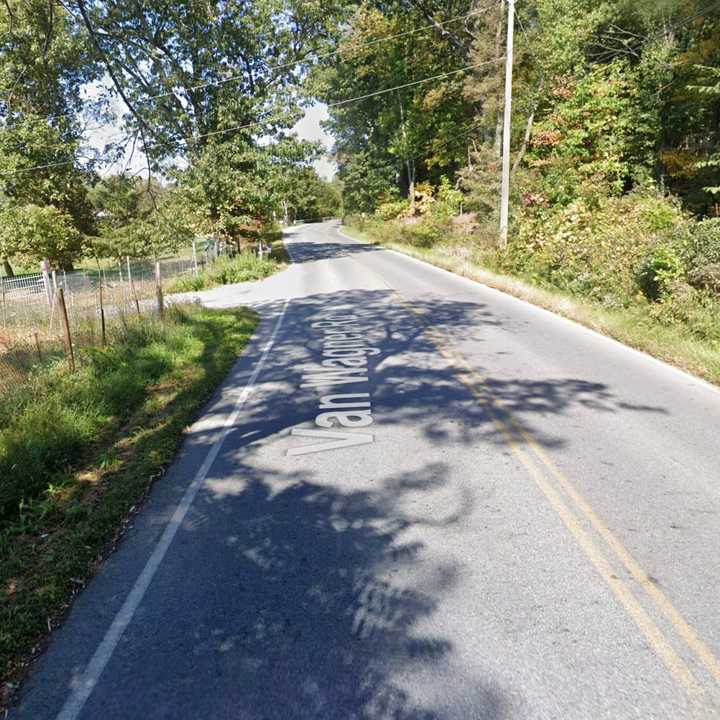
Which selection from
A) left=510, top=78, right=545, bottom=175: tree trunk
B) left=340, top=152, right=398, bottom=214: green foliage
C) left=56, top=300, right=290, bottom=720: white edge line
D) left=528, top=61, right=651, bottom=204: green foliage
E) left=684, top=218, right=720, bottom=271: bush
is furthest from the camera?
left=340, top=152, right=398, bottom=214: green foliage

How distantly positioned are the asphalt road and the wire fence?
354cm

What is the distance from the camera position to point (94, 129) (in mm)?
31656

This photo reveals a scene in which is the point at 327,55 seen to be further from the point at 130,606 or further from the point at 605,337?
the point at 130,606

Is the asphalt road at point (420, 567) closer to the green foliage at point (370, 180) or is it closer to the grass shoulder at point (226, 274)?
the grass shoulder at point (226, 274)

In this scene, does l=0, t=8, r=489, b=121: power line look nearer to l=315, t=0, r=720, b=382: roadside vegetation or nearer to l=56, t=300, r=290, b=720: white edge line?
l=315, t=0, r=720, b=382: roadside vegetation

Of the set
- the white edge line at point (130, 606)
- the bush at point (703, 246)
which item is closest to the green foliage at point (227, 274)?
the white edge line at point (130, 606)

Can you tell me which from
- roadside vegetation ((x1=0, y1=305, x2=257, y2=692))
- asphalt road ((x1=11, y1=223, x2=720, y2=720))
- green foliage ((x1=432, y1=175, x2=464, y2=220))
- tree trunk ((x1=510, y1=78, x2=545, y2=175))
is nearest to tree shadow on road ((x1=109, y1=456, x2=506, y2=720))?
asphalt road ((x1=11, y1=223, x2=720, y2=720))

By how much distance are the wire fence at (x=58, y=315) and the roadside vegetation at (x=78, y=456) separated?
399 mm

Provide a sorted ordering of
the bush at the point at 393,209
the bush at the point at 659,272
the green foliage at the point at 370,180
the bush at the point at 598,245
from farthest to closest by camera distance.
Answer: the green foliage at the point at 370,180 < the bush at the point at 393,209 < the bush at the point at 598,245 < the bush at the point at 659,272

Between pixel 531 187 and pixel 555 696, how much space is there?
74.5ft

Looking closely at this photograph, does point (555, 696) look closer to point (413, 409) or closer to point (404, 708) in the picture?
point (404, 708)

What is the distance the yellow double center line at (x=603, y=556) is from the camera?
2.91 meters

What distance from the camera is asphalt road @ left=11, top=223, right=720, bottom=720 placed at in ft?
9.21

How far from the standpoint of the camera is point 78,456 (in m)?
6.00
